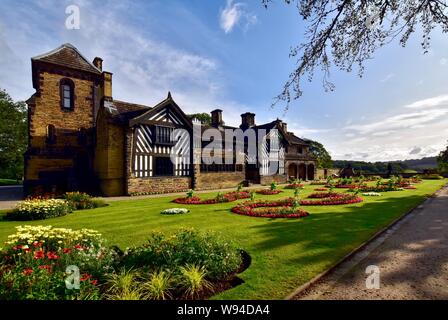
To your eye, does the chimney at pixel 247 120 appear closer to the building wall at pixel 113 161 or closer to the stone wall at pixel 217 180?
the stone wall at pixel 217 180

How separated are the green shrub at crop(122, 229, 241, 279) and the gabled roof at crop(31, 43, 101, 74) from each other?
2661cm

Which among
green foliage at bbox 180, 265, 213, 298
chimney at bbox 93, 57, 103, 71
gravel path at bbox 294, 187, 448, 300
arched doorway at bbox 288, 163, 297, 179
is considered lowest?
gravel path at bbox 294, 187, 448, 300

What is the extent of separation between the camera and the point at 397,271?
4836mm

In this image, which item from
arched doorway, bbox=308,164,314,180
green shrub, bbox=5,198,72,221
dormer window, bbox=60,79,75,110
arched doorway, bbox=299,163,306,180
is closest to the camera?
green shrub, bbox=5,198,72,221

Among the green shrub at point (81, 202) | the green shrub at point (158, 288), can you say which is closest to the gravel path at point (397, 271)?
the green shrub at point (158, 288)

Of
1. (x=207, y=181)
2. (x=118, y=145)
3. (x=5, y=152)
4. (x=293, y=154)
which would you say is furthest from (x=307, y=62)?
(x=5, y=152)

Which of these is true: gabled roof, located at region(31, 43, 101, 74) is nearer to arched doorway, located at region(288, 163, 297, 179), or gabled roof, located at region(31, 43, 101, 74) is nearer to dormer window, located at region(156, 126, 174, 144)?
dormer window, located at region(156, 126, 174, 144)

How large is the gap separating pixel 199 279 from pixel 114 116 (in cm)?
2057

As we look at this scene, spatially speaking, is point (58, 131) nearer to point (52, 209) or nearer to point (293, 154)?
point (52, 209)

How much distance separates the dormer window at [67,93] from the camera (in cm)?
2422

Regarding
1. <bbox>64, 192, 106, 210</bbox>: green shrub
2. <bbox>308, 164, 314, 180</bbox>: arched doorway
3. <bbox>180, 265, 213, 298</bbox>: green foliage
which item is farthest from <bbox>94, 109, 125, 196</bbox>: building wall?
<bbox>308, 164, 314, 180</bbox>: arched doorway

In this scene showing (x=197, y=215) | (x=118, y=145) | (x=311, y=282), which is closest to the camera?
(x=311, y=282)

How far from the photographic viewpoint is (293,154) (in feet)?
137

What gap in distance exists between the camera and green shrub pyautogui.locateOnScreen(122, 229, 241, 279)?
465 cm
